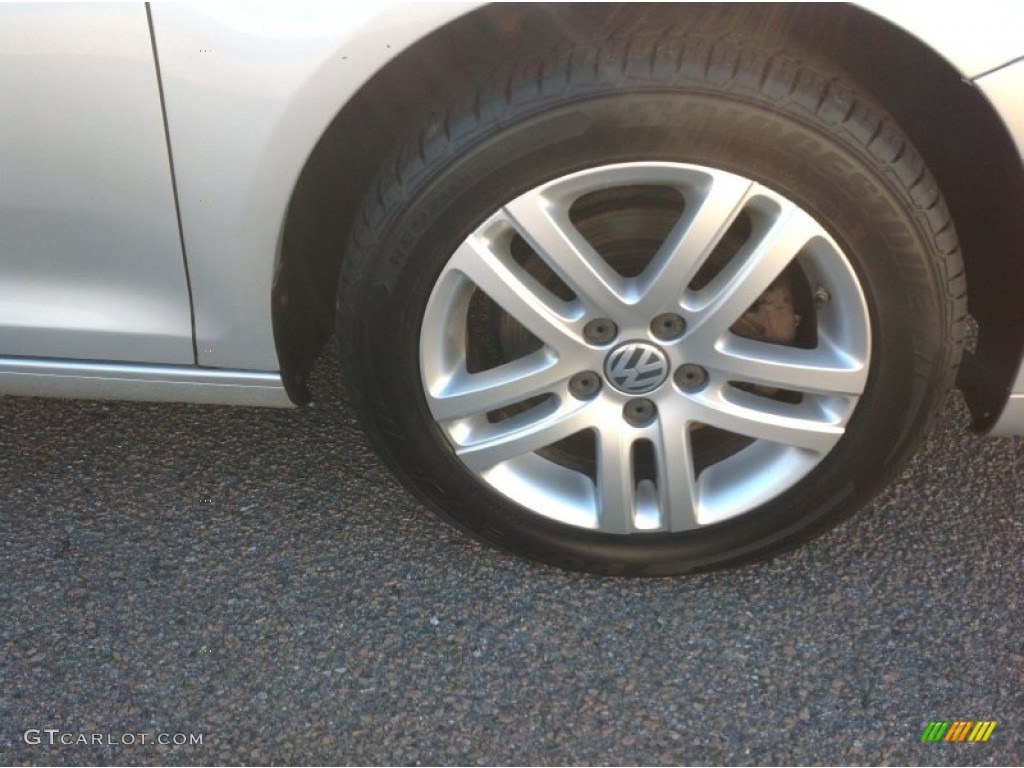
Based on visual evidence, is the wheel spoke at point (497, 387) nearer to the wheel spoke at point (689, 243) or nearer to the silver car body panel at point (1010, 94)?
the wheel spoke at point (689, 243)

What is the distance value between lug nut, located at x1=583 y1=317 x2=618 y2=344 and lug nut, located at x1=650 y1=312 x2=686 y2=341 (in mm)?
60

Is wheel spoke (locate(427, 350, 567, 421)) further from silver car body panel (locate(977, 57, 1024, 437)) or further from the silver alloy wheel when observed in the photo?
silver car body panel (locate(977, 57, 1024, 437))

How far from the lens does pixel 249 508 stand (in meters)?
1.93

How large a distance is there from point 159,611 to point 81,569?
0.19 m

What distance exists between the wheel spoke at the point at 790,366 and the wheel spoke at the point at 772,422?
0.05 meters

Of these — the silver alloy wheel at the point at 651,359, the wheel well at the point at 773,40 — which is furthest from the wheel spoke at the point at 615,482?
the wheel well at the point at 773,40

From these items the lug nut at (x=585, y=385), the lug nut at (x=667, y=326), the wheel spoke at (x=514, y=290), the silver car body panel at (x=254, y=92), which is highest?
the silver car body panel at (x=254, y=92)

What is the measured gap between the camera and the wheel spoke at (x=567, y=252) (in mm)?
1446

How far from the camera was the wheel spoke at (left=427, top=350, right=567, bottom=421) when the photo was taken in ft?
5.21

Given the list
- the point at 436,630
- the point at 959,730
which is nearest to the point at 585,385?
the point at 436,630

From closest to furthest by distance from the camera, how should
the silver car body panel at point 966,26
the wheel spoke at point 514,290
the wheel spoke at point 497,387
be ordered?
the silver car body panel at point 966,26, the wheel spoke at point 514,290, the wheel spoke at point 497,387

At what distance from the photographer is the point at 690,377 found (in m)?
1.59

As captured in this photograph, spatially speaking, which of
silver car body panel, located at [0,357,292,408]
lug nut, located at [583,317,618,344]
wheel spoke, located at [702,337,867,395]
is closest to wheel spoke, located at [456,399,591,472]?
lug nut, located at [583,317,618,344]

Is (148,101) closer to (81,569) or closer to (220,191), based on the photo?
(220,191)
